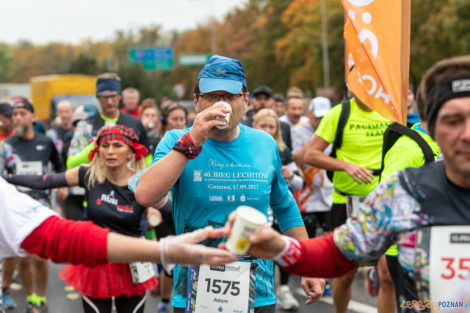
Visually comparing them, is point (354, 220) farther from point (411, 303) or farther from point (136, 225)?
point (136, 225)

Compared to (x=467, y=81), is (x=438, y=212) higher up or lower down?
lower down

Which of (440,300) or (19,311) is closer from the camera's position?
(440,300)

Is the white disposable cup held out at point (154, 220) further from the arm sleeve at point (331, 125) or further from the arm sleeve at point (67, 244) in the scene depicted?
the arm sleeve at point (67, 244)

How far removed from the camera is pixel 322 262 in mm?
2449

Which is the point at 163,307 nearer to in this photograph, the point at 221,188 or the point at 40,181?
the point at 40,181

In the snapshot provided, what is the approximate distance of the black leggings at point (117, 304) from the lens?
4.60 meters

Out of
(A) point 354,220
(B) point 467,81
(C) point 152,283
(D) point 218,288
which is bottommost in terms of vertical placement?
(C) point 152,283

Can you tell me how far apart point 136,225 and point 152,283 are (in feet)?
1.55

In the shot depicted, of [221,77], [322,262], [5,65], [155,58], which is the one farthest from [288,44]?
[5,65]

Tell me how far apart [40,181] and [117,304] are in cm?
122

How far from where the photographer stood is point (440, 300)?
2156mm

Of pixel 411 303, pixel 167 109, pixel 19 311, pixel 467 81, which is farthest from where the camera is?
pixel 167 109

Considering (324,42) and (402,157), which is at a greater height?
(324,42)

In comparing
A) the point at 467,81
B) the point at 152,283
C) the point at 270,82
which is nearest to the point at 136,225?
the point at 152,283
